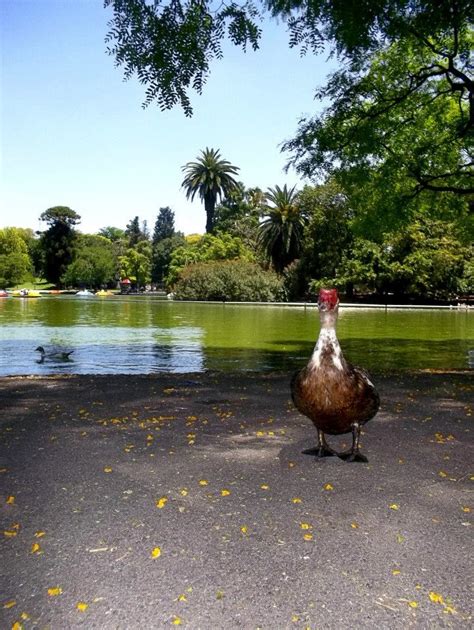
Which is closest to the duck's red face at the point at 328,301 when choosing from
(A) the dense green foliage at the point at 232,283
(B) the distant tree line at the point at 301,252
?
(B) the distant tree line at the point at 301,252

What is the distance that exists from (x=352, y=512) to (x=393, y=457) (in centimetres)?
171

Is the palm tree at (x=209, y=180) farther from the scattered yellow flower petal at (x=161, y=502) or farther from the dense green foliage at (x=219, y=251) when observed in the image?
the scattered yellow flower petal at (x=161, y=502)

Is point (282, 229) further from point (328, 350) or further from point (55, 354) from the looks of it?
point (328, 350)

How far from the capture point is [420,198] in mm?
18703

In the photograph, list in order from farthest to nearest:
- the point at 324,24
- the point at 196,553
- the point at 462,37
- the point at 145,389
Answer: the point at 462,37 → the point at 324,24 → the point at 145,389 → the point at 196,553

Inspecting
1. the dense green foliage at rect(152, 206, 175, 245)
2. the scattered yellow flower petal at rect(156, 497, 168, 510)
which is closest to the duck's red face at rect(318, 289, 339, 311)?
the scattered yellow flower petal at rect(156, 497, 168, 510)

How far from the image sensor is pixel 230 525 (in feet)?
14.6

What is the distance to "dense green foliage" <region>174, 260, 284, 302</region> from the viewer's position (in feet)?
222

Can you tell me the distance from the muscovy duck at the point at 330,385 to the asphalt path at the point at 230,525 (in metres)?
0.73

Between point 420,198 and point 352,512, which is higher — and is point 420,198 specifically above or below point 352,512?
above

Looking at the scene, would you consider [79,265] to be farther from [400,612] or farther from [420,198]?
[400,612]

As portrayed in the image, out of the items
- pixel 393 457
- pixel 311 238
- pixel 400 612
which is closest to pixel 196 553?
pixel 400 612

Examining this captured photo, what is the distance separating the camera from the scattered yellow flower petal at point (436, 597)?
344 centimetres

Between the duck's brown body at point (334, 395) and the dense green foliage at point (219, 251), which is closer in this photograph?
the duck's brown body at point (334, 395)
